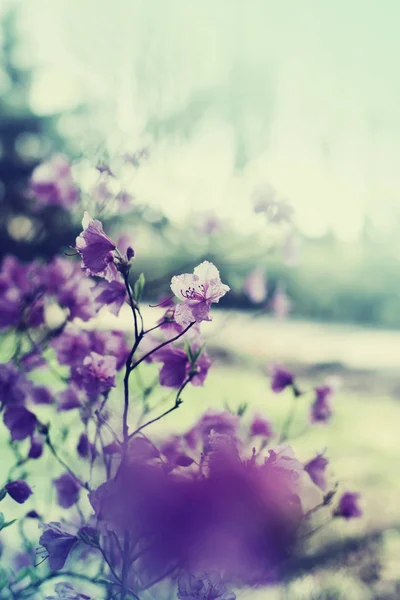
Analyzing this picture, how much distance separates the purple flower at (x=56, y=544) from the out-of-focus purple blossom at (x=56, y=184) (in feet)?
3.08

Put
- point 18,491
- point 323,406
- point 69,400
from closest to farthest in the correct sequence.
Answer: point 18,491, point 69,400, point 323,406

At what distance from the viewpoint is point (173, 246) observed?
9188 millimetres

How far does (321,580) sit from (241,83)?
511 cm

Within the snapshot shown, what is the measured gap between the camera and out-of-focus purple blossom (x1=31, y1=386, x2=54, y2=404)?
1304 mm

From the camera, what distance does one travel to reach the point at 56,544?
2.72ft

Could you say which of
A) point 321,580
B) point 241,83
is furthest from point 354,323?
point 321,580

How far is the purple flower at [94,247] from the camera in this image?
0.81 metres

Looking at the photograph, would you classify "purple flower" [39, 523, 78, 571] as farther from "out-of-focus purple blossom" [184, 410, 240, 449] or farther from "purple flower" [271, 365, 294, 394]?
"purple flower" [271, 365, 294, 394]

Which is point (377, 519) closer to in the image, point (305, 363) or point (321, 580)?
point (321, 580)

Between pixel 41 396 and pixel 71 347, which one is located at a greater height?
pixel 71 347

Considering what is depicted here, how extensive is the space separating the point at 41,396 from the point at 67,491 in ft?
0.70

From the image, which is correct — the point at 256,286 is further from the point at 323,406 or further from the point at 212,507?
the point at 212,507

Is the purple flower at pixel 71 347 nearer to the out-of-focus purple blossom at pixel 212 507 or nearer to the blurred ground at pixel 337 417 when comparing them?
the blurred ground at pixel 337 417

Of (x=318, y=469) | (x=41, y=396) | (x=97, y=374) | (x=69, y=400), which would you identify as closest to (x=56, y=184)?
(x=41, y=396)
